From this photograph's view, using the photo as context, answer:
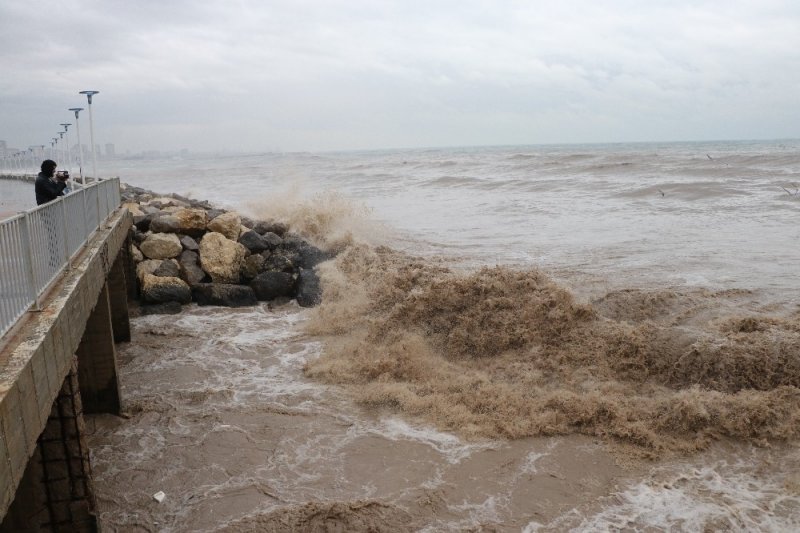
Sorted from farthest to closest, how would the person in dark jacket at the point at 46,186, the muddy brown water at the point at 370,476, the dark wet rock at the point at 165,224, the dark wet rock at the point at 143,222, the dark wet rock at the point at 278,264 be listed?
the dark wet rock at the point at 143,222, the dark wet rock at the point at 165,224, the dark wet rock at the point at 278,264, the person in dark jacket at the point at 46,186, the muddy brown water at the point at 370,476

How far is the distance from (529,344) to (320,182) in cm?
4003

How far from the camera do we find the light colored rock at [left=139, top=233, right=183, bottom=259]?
14117 mm

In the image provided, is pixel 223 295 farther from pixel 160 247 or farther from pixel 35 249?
pixel 35 249

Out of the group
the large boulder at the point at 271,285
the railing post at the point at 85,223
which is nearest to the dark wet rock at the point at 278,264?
the large boulder at the point at 271,285

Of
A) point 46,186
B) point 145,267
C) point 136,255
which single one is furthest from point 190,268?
point 46,186

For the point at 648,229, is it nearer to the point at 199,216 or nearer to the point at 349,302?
the point at 349,302

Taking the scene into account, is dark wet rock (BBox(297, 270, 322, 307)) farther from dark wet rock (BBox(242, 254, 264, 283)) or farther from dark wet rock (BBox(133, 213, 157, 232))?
dark wet rock (BBox(133, 213, 157, 232))

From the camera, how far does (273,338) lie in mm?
11570

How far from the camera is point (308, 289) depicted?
45.8 ft

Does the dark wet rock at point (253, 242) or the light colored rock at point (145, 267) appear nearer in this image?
the light colored rock at point (145, 267)

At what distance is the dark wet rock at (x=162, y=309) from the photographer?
1292cm

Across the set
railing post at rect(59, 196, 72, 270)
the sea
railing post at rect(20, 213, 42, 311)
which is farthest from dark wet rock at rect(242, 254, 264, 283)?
railing post at rect(20, 213, 42, 311)

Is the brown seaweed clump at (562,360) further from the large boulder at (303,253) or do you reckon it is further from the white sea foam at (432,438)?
the large boulder at (303,253)

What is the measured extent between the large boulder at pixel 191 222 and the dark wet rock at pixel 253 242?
44.6 inches
